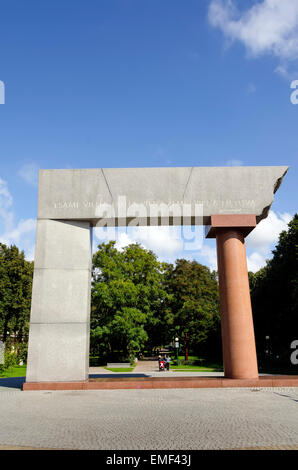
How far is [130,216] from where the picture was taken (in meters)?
14.4

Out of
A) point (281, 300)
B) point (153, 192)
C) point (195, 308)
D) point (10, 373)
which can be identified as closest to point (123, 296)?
point (10, 373)

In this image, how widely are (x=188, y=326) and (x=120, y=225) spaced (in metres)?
34.9

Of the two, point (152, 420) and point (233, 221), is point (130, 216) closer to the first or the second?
point (233, 221)

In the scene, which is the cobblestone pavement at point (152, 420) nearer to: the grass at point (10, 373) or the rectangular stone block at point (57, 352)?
the rectangular stone block at point (57, 352)

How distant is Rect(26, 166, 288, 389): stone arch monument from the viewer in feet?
45.1

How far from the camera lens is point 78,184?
14727mm

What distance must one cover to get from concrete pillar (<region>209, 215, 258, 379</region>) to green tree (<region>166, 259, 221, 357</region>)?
3117 cm

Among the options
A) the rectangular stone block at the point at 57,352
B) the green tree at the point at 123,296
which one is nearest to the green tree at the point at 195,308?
the green tree at the point at 123,296

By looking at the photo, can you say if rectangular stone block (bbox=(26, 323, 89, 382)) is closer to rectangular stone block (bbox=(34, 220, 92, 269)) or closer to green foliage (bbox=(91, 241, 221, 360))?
rectangular stone block (bbox=(34, 220, 92, 269))

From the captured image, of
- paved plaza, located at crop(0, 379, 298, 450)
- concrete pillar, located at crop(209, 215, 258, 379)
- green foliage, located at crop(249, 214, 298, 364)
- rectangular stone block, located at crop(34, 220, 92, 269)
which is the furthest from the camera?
green foliage, located at crop(249, 214, 298, 364)

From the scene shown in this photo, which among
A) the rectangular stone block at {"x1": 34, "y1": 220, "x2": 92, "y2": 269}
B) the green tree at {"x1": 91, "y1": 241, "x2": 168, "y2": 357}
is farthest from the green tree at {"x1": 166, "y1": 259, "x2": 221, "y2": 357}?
the rectangular stone block at {"x1": 34, "y1": 220, "x2": 92, "y2": 269}
